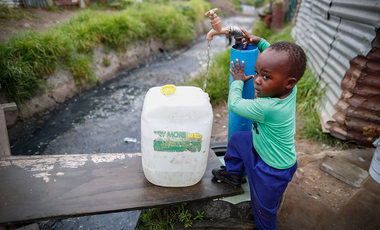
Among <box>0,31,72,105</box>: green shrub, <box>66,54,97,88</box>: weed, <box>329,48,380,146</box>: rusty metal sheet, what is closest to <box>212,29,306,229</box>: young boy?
<box>329,48,380,146</box>: rusty metal sheet

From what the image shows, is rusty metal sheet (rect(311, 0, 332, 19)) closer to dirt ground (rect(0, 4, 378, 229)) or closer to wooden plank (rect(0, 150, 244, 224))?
dirt ground (rect(0, 4, 378, 229))

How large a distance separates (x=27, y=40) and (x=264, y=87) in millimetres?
4352

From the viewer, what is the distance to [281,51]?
1486mm

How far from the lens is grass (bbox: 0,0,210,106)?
386 centimetres

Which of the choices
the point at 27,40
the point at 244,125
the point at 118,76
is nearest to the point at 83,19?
the point at 118,76

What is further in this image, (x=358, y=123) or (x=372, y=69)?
(x=358, y=123)

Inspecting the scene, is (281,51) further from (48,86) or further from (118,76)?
(118,76)

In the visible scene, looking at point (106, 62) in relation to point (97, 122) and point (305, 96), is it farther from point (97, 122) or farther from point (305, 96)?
point (305, 96)

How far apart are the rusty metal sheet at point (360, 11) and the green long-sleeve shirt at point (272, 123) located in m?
1.89

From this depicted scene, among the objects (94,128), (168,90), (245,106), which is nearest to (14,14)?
(94,128)

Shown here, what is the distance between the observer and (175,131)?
1.75m

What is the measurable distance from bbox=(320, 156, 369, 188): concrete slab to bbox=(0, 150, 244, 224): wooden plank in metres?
1.32

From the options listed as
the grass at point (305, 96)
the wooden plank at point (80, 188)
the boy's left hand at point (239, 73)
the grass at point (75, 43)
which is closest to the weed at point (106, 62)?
the grass at point (75, 43)

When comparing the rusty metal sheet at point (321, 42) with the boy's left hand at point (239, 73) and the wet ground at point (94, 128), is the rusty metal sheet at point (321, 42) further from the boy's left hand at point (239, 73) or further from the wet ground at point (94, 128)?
the wet ground at point (94, 128)
